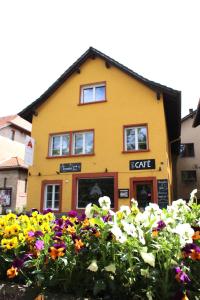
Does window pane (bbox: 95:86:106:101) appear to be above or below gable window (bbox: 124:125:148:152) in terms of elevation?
above

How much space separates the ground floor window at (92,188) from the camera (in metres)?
14.8

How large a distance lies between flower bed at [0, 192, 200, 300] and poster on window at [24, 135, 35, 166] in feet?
41.5

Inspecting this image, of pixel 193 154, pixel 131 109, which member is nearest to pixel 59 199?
pixel 131 109

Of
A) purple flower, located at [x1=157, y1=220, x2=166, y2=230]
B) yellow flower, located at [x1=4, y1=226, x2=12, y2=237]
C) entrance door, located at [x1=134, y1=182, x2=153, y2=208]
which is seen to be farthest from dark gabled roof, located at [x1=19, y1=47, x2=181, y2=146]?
yellow flower, located at [x1=4, y1=226, x2=12, y2=237]

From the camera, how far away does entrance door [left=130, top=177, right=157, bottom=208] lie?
13945mm

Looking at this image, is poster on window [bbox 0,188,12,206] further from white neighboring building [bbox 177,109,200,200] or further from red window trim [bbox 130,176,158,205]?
white neighboring building [bbox 177,109,200,200]

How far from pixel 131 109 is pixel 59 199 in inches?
244

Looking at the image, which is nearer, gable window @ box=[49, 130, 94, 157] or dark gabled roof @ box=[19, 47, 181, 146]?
dark gabled roof @ box=[19, 47, 181, 146]

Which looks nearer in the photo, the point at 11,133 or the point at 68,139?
the point at 68,139

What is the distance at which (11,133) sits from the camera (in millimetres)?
33281

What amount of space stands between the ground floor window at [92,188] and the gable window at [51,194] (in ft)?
3.49

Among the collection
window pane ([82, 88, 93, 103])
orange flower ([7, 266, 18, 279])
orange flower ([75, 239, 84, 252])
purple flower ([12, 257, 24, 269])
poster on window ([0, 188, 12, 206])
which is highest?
window pane ([82, 88, 93, 103])

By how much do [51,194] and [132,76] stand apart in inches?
313

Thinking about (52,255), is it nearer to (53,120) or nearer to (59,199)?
(59,199)
